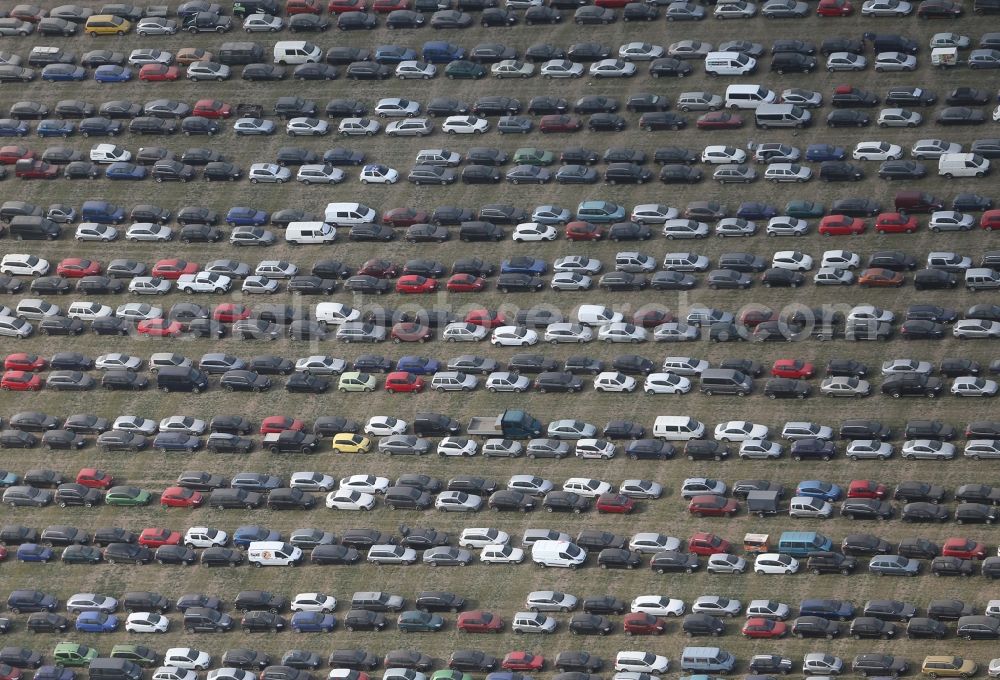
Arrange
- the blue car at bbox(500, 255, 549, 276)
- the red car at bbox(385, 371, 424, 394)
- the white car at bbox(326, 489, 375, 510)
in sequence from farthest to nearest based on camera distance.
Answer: the blue car at bbox(500, 255, 549, 276)
the red car at bbox(385, 371, 424, 394)
the white car at bbox(326, 489, 375, 510)

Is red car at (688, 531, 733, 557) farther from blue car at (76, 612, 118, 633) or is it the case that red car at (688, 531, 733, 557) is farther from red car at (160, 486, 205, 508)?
blue car at (76, 612, 118, 633)

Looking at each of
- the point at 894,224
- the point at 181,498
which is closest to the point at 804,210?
the point at 894,224

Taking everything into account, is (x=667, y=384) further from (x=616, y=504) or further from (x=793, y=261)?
(x=793, y=261)

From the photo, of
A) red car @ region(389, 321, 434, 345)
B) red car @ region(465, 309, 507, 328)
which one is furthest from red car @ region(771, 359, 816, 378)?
red car @ region(389, 321, 434, 345)

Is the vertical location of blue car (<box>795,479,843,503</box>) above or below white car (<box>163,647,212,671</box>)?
above

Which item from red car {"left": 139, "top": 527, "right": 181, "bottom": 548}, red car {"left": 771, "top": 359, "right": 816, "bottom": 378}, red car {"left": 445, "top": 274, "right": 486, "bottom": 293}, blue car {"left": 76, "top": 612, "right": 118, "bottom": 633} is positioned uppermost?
red car {"left": 771, "top": 359, "right": 816, "bottom": 378}

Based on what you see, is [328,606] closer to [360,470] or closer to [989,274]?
[360,470]
